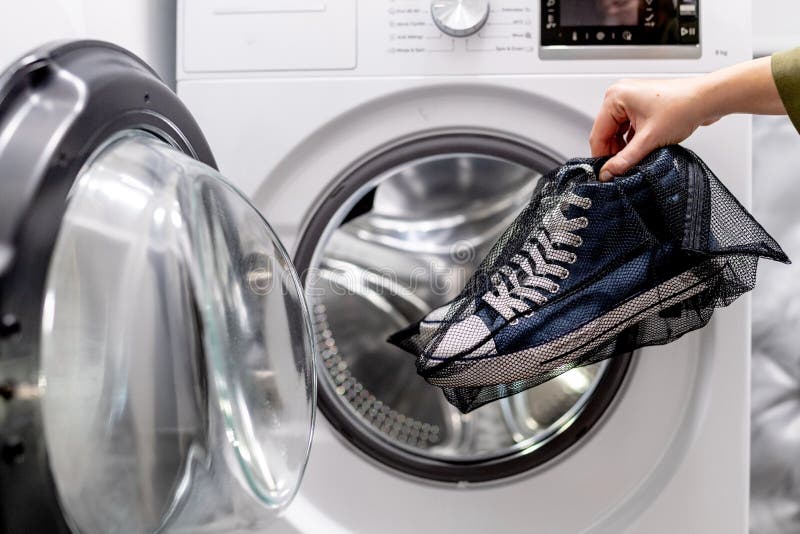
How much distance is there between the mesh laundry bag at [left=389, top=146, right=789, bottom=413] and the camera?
0.71 m

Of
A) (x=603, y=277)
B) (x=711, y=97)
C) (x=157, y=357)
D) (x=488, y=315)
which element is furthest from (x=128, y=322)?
(x=711, y=97)

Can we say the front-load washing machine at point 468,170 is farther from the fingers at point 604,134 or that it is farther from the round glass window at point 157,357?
the round glass window at point 157,357

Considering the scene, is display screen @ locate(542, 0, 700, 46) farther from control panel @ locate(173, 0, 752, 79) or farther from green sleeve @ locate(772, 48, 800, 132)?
green sleeve @ locate(772, 48, 800, 132)

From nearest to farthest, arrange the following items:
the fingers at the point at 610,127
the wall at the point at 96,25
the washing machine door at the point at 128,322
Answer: the washing machine door at the point at 128,322
the wall at the point at 96,25
the fingers at the point at 610,127

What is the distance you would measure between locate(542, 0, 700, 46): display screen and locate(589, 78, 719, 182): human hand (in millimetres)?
128

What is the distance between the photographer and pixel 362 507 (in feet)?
2.86

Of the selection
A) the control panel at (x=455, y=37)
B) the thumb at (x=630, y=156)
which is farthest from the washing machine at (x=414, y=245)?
the thumb at (x=630, y=156)

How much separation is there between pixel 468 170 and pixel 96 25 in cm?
46

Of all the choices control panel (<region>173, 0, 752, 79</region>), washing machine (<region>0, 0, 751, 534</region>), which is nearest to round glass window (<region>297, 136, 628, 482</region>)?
washing machine (<region>0, 0, 751, 534</region>)

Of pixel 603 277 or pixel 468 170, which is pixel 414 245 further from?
pixel 603 277

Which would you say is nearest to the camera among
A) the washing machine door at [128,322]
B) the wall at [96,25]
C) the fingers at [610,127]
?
the washing machine door at [128,322]

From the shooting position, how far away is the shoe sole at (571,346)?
0.72 metres

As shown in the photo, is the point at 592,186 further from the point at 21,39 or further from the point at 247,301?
the point at 21,39

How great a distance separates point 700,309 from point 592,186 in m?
0.17
